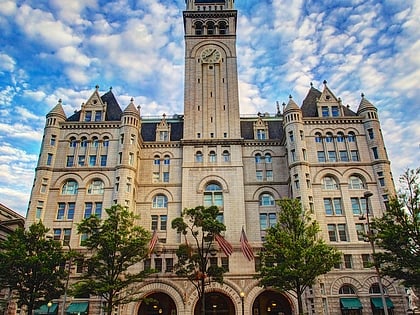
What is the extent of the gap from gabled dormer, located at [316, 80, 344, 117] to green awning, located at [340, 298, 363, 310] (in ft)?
85.4

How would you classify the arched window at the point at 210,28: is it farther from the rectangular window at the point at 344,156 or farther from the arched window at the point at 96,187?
the arched window at the point at 96,187

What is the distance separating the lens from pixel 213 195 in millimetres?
48812

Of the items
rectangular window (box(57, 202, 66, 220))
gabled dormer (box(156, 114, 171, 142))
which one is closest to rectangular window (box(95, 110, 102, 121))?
gabled dormer (box(156, 114, 171, 142))

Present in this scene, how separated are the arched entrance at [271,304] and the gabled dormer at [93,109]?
35.7 m

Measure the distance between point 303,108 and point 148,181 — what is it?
27134mm

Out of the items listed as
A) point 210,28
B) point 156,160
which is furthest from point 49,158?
point 210,28

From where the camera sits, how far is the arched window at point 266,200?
161ft

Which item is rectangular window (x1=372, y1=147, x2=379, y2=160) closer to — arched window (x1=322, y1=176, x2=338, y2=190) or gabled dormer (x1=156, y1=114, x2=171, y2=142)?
arched window (x1=322, y1=176, x2=338, y2=190)

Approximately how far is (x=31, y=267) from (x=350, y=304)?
115ft

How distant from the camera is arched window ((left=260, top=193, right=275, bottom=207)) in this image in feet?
161

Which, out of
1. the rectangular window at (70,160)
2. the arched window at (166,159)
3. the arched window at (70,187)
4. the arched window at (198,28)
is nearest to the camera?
the arched window at (70,187)

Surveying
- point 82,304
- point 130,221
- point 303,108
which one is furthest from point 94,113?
point 303,108

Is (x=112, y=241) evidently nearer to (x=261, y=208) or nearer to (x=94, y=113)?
(x=261, y=208)

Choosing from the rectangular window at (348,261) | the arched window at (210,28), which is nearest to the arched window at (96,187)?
the arched window at (210,28)
